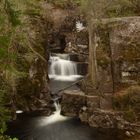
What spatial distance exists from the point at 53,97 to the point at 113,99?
481cm

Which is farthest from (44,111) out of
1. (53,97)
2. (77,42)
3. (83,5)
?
(77,42)

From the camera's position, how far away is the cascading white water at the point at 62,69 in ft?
80.1

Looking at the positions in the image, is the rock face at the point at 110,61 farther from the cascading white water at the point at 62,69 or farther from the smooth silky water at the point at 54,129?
the cascading white water at the point at 62,69

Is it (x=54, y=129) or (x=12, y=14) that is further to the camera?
(x=54, y=129)

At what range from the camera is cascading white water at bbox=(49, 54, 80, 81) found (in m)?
24.4

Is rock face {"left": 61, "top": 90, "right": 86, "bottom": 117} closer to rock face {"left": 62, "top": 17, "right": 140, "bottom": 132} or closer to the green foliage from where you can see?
rock face {"left": 62, "top": 17, "right": 140, "bottom": 132}

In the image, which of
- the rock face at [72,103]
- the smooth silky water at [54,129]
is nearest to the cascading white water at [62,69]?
the smooth silky water at [54,129]

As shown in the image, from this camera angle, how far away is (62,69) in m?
25.0

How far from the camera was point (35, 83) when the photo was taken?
64.9ft

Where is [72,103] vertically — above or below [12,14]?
below

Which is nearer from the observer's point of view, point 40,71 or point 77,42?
point 40,71

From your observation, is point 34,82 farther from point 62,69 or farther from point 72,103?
point 62,69

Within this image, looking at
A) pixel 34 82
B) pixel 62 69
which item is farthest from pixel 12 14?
pixel 62 69

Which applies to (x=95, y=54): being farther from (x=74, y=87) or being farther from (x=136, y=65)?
(x=74, y=87)
